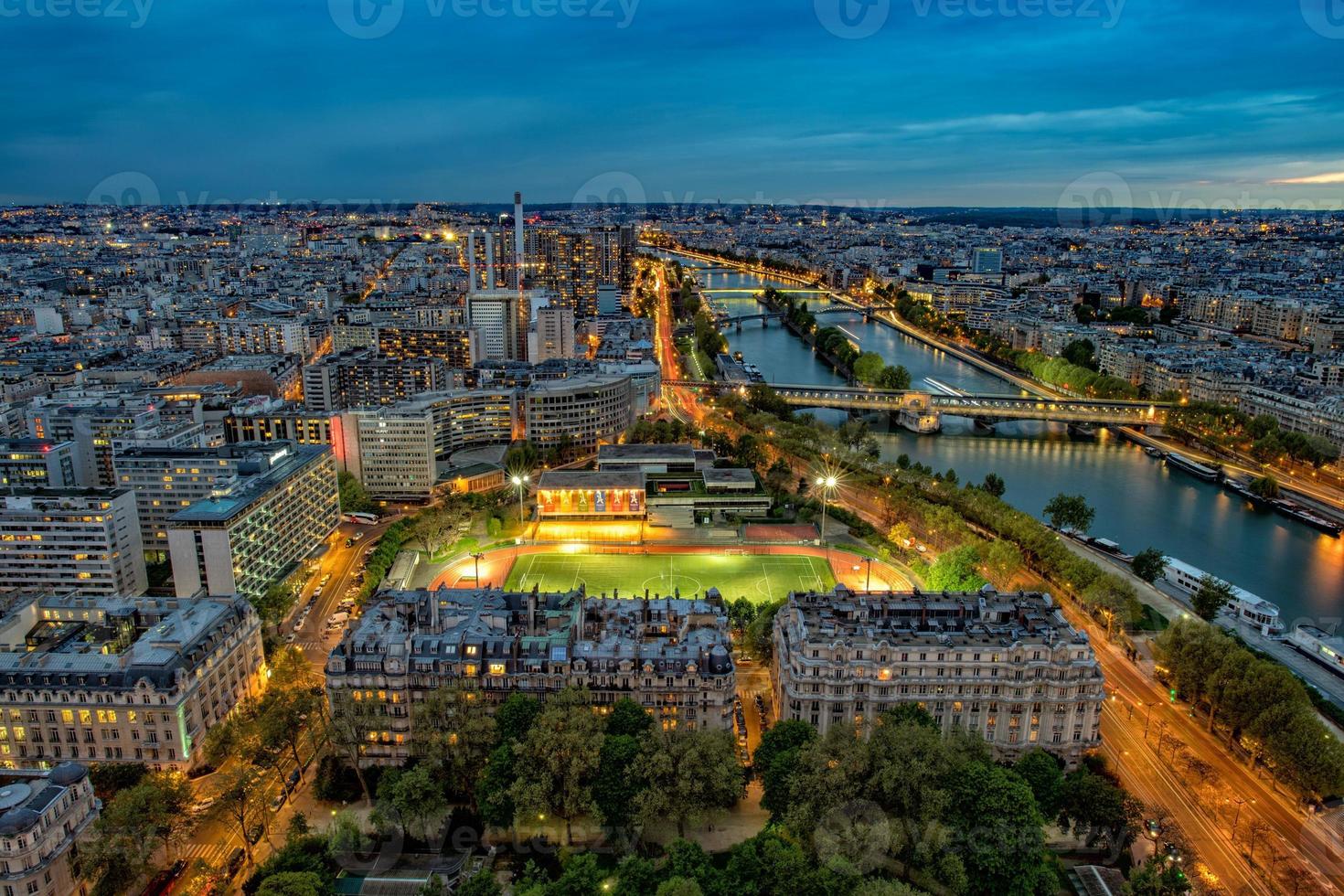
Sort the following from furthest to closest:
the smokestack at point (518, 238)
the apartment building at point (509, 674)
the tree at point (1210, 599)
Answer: the smokestack at point (518, 238), the tree at point (1210, 599), the apartment building at point (509, 674)

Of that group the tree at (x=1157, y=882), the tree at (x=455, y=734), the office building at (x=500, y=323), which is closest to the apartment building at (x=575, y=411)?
the office building at (x=500, y=323)

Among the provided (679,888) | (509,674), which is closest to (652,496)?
(509,674)

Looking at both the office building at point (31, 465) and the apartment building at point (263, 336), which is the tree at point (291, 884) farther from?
the apartment building at point (263, 336)

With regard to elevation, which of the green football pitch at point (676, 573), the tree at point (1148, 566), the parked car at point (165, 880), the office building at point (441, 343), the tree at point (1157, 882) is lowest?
the parked car at point (165, 880)

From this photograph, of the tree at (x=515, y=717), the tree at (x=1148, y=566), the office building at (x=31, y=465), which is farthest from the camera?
the office building at (x=31, y=465)

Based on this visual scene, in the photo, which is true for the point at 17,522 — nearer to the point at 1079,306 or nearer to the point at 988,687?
the point at 988,687

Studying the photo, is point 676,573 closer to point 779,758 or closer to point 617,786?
point 779,758

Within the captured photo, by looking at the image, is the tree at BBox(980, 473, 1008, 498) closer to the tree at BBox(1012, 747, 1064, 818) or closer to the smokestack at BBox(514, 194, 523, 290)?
the tree at BBox(1012, 747, 1064, 818)
